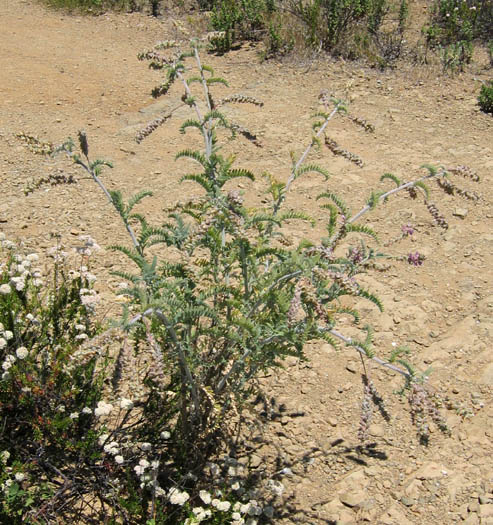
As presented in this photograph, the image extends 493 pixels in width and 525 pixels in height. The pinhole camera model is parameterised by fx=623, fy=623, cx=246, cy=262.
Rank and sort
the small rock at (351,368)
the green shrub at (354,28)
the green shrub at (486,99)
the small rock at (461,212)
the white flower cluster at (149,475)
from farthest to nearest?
the green shrub at (354,28) → the green shrub at (486,99) → the small rock at (461,212) → the small rock at (351,368) → the white flower cluster at (149,475)

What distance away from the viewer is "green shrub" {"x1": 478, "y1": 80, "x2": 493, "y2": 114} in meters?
6.34

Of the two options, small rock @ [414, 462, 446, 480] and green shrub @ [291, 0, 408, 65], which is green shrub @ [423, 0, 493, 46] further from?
small rock @ [414, 462, 446, 480]

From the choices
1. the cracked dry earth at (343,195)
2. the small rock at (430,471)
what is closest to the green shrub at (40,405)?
the cracked dry earth at (343,195)

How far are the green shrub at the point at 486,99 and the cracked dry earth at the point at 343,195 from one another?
0.15 m

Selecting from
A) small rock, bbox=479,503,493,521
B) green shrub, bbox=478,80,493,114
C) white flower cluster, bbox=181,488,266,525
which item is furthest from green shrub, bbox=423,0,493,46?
white flower cluster, bbox=181,488,266,525

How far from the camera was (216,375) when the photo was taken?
2.96 m

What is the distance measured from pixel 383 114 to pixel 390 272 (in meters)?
2.58

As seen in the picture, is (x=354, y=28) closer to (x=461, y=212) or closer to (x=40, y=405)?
(x=461, y=212)

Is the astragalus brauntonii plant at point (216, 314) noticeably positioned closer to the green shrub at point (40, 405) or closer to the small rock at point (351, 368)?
the green shrub at point (40, 405)

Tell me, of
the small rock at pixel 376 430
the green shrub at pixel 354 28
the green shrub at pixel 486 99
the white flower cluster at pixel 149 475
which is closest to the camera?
the white flower cluster at pixel 149 475

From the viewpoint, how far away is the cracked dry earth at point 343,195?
10.3ft

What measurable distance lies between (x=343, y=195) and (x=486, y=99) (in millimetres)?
2281

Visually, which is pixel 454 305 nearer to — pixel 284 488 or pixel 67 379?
pixel 284 488

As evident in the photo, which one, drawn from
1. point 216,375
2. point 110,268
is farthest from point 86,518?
point 110,268
